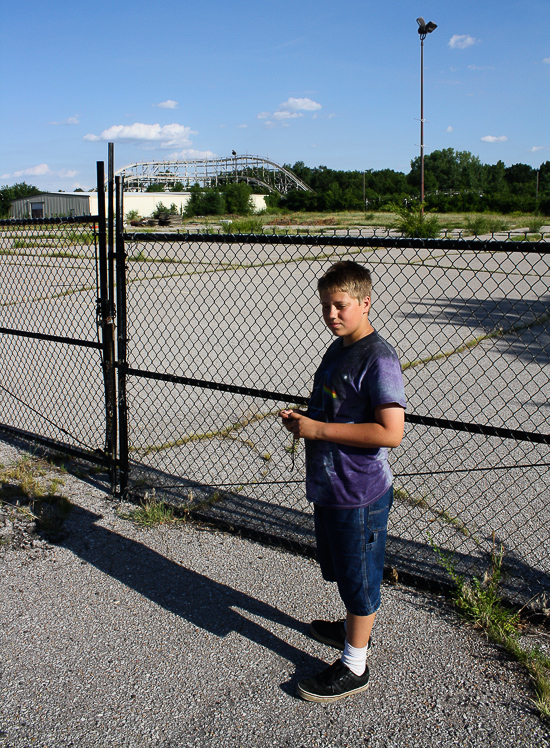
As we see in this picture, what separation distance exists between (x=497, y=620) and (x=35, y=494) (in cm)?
279

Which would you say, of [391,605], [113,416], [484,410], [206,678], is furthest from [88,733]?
[484,410]

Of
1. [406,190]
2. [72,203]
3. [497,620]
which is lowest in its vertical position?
[497,620]

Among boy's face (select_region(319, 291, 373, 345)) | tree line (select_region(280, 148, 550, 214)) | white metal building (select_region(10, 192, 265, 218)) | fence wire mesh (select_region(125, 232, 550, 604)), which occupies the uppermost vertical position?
tree line (select_region(280, 148, 550, 214))

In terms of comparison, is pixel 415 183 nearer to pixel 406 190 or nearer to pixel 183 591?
pixel 406 190

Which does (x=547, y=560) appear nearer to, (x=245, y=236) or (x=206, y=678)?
(x=206, y=678)

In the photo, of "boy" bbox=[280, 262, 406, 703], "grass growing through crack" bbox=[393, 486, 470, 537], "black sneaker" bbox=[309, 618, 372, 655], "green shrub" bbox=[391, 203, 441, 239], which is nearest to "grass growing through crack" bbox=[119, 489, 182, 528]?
"black sneaker" bbox=[309, 618, 372, 655]

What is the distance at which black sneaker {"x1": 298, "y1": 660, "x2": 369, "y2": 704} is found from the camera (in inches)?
84.7

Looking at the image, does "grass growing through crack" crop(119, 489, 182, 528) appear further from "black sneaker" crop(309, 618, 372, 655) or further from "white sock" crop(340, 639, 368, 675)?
"white sock" crop(340, 639, 368, 675)

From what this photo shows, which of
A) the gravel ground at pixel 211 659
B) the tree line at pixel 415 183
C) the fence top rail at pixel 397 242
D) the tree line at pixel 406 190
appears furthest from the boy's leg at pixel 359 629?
the tree line at pixel 415 183

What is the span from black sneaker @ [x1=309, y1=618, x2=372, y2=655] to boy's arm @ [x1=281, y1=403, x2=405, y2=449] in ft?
3.13

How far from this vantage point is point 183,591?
9.41 ft

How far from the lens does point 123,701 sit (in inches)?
85.8

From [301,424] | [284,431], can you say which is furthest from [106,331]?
[301,424]

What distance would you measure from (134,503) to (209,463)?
694 mm
